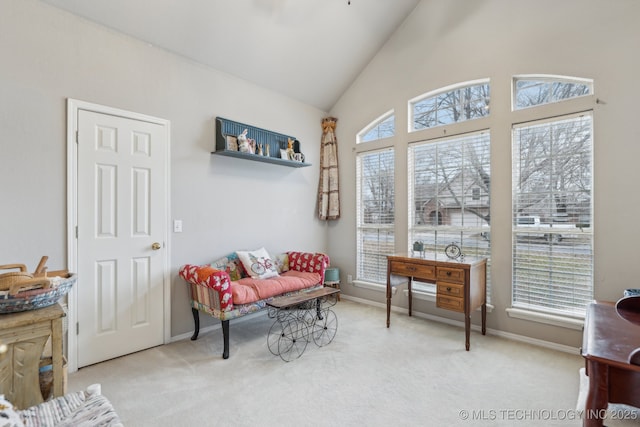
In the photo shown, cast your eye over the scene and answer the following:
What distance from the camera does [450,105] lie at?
351cm

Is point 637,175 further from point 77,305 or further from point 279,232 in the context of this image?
point 77,305

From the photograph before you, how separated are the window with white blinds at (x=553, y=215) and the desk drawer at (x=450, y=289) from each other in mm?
688

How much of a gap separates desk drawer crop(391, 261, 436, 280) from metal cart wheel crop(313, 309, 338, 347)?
0.85 metres

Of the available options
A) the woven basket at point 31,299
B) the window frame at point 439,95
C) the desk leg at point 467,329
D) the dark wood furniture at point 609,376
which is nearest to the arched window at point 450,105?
the window frame at point 439,95

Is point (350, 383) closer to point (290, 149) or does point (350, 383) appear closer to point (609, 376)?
point (609, 376)

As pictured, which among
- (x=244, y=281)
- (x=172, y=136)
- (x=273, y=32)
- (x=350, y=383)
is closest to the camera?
(x=350, y=383)

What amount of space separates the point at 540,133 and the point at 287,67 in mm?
2815

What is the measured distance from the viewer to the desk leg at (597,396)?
1.09m

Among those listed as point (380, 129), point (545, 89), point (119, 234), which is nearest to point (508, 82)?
point (545, 89)

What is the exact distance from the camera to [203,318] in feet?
10.6

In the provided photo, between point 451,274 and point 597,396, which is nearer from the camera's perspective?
point 597,396

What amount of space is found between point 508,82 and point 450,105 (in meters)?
0.61

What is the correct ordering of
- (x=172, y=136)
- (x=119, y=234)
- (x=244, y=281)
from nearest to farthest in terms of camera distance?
1. (x=119, y=234)
2. (x=172, y=136)
3. (x=244, y=281)

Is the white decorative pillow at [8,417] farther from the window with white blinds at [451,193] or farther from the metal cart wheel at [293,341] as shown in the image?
the window with white blinds at [451,193]
